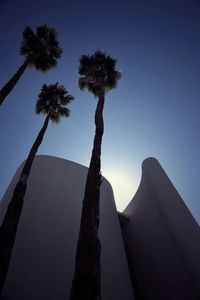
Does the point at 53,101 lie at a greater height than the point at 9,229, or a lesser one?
greater

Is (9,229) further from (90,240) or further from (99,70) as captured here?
(99,70)

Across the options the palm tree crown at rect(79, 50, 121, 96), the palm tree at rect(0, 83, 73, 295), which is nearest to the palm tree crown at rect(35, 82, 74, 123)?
the palm tree at rect(0, 83, 73, 295)

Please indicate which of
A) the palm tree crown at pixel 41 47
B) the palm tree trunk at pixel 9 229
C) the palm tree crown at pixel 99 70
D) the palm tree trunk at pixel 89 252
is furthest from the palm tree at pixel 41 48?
the palm tree trunk at pixel 89 252

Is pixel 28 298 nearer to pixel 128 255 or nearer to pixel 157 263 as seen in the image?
pixel 157 263

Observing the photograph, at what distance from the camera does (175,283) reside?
32.0 ft

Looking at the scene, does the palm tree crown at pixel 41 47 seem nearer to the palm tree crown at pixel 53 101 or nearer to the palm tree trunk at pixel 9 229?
the palm tree crown at pixel 53 101

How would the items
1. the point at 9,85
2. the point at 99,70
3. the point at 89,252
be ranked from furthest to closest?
the point at 99,70 → the point at 9,85 → the point at 89,252

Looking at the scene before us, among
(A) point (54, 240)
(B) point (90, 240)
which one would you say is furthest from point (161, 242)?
(B) point (90, 240)

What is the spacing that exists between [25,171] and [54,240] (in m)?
3.68

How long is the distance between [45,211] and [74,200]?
6.69 ft

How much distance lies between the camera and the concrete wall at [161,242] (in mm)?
9336

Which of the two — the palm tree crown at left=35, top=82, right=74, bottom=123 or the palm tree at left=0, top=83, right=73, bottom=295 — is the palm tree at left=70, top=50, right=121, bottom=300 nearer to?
the palm tree at left=0, top=83, right=73, bottom=295

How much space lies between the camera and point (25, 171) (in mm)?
9820

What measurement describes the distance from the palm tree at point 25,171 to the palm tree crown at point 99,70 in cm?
327
